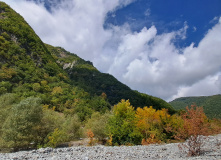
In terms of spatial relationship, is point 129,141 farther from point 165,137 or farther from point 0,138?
point 0,138

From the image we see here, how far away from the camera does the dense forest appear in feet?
71.8

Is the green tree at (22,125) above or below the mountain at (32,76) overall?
below

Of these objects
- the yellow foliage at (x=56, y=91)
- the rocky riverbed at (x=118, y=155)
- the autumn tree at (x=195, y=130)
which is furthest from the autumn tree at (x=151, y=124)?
the yellow foliage at (x=56, y=91)

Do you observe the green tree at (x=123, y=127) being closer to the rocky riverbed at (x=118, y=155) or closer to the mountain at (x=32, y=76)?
the rocky riverbed at (x=118, y=155)

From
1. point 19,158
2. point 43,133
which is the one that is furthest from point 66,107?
point 19,158

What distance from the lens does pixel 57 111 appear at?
5397 centimetres

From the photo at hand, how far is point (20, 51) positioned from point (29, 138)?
191ft

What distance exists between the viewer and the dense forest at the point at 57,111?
861 inches

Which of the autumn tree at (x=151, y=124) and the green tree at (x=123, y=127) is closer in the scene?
the green tree at (x=123, y=127)

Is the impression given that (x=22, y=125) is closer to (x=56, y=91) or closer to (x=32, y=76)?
(x=56, y=91)

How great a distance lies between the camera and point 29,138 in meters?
22.5

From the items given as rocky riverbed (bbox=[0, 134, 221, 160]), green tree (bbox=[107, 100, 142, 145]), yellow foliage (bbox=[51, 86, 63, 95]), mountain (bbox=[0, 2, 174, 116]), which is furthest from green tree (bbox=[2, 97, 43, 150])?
yellow foliage (bbox=[51, 86, 63, 95])

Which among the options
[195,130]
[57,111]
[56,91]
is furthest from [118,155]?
[56,91]

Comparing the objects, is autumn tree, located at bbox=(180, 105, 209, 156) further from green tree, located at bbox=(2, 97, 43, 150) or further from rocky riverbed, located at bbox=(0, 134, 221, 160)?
green tree, located at bbox=(2, 97, 43, 150)
